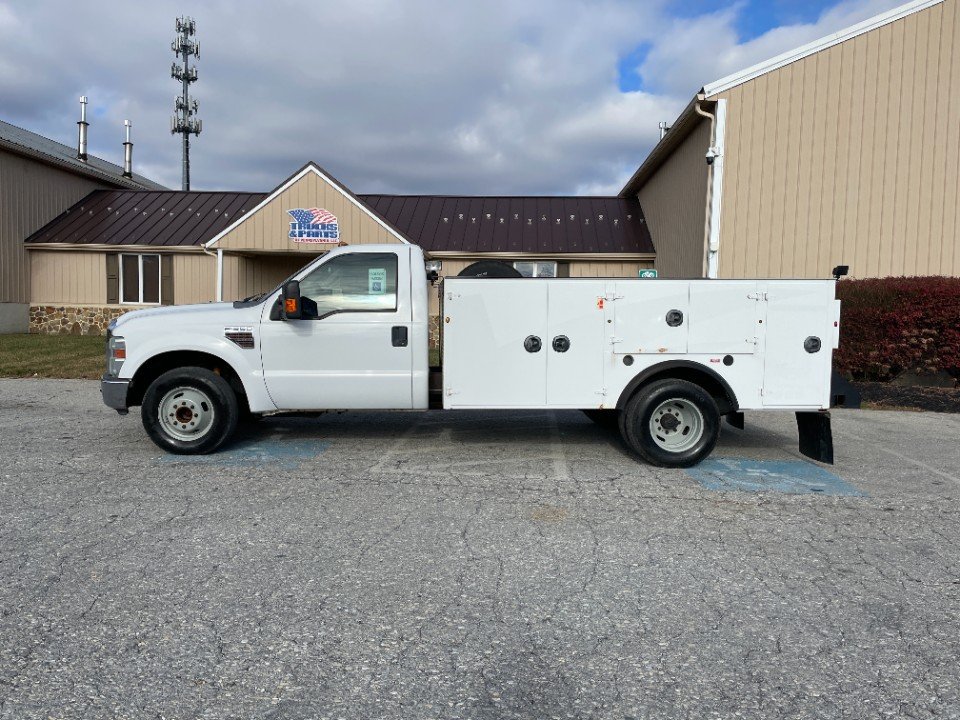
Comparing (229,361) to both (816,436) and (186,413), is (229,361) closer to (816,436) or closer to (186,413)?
(186,413)

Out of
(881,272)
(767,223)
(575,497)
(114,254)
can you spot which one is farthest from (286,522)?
(114,254)

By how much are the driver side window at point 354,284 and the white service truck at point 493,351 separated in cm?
1

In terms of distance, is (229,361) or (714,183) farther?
(714,183)

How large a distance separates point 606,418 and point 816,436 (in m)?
2.23

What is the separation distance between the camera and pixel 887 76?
14.1m

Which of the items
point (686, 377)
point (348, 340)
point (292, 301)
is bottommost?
point (686, 377)

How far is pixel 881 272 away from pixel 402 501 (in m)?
13.1

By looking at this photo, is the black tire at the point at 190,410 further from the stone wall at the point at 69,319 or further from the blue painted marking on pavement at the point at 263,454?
the stone wall at the point at 69,319

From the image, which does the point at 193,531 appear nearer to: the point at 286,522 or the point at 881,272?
the point at 286,522

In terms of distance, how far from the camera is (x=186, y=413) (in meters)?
6.73

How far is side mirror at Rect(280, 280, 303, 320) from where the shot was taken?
6.20m

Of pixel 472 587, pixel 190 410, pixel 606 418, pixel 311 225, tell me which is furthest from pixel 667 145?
pixel 472 587

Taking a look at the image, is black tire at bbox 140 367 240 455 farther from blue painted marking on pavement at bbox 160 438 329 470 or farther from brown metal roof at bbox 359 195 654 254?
brown metal roof at bbox 359 195 654 254

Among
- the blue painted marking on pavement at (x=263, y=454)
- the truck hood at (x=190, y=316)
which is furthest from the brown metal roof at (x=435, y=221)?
the truck hood at (x=190, y=316)
